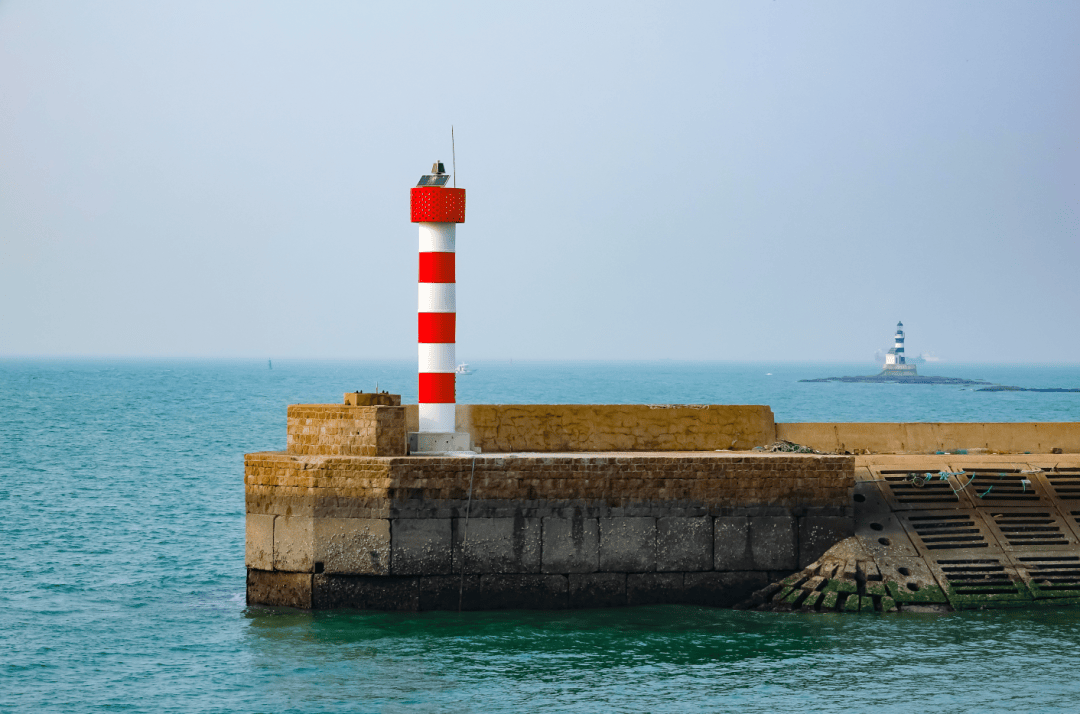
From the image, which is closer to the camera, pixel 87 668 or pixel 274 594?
pixel 87 668

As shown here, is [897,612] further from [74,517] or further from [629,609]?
[74,517]

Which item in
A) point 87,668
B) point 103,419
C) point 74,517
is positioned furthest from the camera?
point 103,419

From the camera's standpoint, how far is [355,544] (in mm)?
15570

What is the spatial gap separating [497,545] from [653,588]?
6.57 ft

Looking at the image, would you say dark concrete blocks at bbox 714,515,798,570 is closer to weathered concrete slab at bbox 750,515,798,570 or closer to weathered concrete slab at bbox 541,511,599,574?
weathered concrete slab at bbox 750,515,798,570

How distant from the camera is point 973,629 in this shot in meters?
15.3

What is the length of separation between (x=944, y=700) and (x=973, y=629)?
2.19 meters

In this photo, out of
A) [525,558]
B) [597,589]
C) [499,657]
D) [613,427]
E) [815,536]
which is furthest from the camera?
[613,427]

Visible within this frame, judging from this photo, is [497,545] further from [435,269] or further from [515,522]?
[435,269]

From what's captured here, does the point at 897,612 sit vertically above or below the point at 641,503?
below

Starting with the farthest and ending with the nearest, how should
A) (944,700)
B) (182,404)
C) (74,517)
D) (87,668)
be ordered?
(182,404)
(74,517)
(87,668)
(944,700)

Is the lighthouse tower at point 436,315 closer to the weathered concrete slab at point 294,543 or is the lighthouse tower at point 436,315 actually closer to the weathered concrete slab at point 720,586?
the weathered concrete slab at point 294,543

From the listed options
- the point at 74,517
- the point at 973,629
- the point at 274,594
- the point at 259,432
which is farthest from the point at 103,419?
the point at 973,629

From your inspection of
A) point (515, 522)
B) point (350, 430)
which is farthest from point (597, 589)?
point (350, 430)
